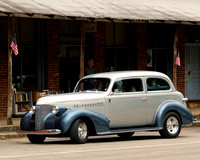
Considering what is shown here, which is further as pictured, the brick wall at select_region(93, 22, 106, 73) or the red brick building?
the brick wall at select_region(93, 22, 106, 73)

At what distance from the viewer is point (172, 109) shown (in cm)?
1562

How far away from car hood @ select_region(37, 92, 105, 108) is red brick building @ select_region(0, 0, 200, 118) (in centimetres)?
547

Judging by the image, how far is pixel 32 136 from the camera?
48.5 feet

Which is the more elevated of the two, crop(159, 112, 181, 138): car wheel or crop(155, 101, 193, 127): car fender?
crop(155, 101, 193, 127): car fender

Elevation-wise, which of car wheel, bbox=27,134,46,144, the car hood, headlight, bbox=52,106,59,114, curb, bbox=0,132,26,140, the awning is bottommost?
curb, bbox=0,132,26,140

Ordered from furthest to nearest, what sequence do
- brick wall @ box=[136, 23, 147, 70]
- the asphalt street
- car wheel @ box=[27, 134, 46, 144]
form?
1. brick wall @ box=[136, 23, 147, 70]
2. car wheel @ box=[27, 134, 46, 144]
3. the asphalt street

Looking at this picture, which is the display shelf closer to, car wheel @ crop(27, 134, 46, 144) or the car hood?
car wheel @ crop(27, 134, 46, 144)

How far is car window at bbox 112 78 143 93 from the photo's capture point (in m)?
15.1

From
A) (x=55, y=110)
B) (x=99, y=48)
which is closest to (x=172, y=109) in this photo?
(x=55, y=110)

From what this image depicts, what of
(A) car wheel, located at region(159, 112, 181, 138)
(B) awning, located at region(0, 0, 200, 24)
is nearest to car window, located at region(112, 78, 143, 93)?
(A) car wheel, located at region(159, 112, 181, 138)

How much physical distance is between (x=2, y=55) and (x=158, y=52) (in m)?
7.49

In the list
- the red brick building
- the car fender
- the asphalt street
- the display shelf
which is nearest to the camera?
the asphalt street

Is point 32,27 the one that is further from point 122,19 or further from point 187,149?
point 187,149

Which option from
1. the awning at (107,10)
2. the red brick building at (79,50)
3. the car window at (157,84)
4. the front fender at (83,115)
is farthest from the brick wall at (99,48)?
the front fender at (83,115)
